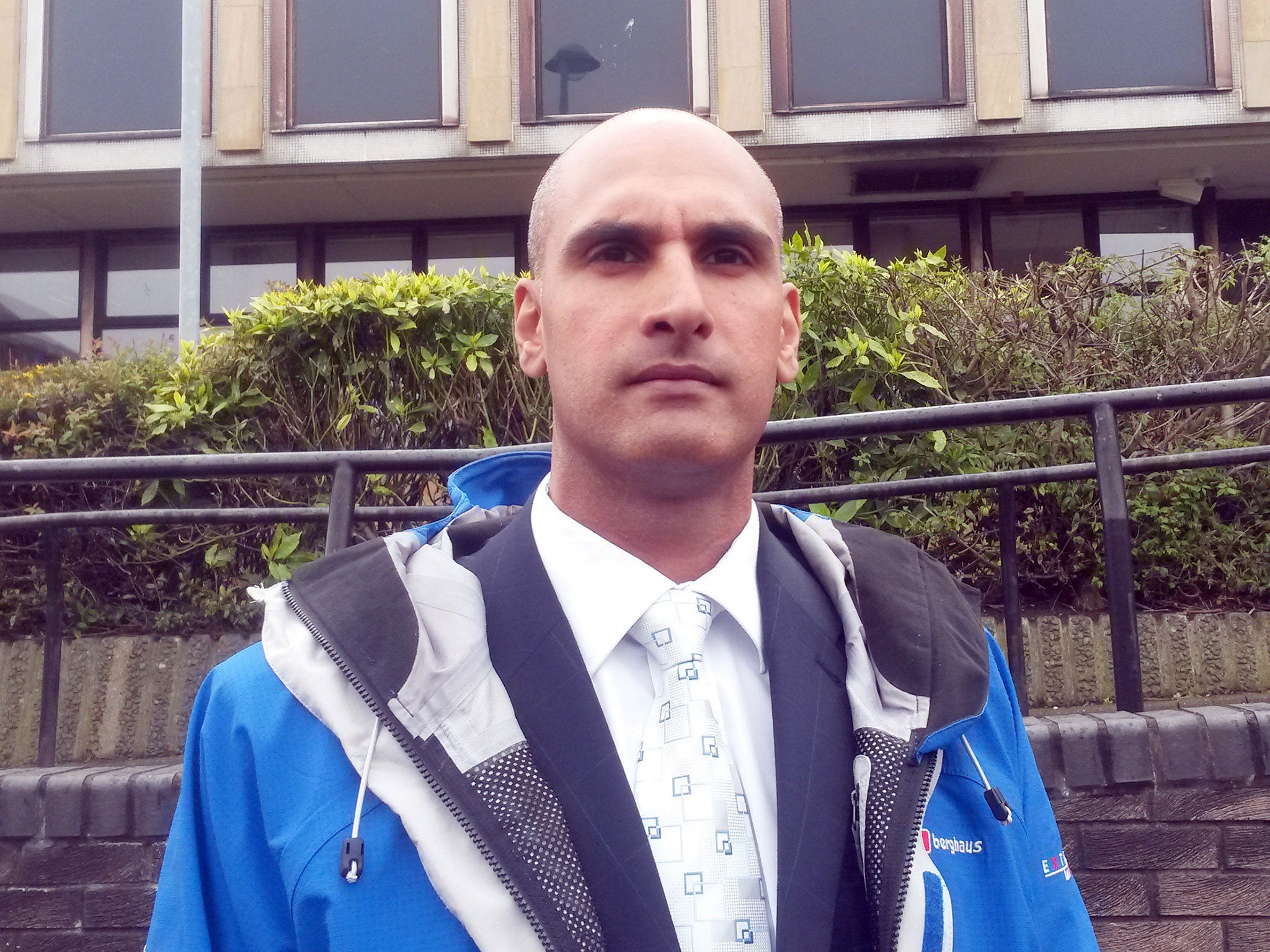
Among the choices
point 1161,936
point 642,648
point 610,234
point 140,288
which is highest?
point 140,288

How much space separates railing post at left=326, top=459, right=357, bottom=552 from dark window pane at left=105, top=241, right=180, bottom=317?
10.4m

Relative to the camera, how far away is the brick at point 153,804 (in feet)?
8.77

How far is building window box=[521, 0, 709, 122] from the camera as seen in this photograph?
10492mm

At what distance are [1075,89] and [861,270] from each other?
7.08 metres

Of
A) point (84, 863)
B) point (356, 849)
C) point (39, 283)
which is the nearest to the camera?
point (356, 849)

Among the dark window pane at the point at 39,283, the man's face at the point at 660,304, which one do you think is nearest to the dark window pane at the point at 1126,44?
the man's face at the point at 660,304

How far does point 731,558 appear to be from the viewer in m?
1.82

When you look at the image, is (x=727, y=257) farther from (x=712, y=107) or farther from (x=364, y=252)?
(x=364, y=252)

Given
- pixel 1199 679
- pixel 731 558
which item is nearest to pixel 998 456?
pixel 1199 679

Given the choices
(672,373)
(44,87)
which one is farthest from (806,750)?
(44,87)

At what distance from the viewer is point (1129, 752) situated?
2.60 meters

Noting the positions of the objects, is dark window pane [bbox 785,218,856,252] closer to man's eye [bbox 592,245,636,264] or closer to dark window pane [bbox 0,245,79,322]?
dark window pane [bbox 0,245,79,322]

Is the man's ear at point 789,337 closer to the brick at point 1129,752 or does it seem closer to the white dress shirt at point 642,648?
the white dress shirt at point 642,648

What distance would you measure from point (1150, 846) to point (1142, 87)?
956cm
